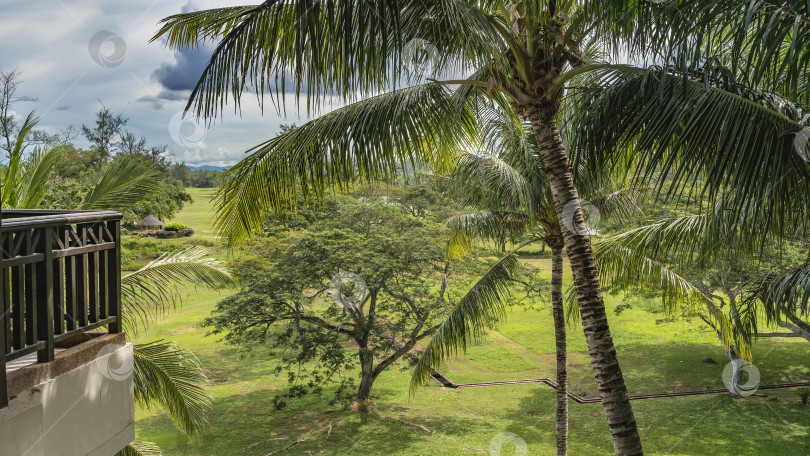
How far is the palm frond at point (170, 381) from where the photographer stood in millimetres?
5605

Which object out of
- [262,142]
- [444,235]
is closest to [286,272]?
[444,235]

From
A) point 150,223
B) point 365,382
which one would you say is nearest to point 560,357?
point 365,382

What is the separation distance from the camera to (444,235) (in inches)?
529

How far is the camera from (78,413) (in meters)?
2.80

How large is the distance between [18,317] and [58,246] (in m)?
0.47

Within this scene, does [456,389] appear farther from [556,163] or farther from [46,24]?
[46,24]

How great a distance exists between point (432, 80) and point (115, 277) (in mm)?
2634

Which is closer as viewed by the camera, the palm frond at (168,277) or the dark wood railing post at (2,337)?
the dark wood railing post at (2,337)

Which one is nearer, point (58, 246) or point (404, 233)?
point (58, 246)
